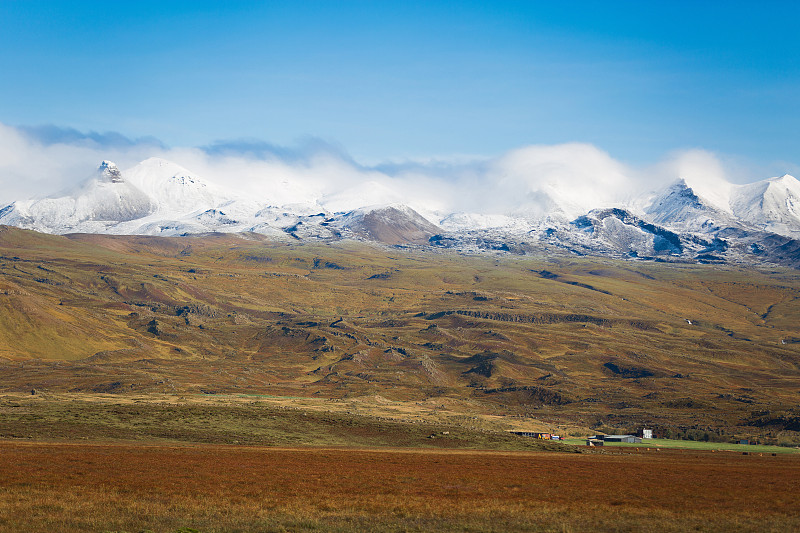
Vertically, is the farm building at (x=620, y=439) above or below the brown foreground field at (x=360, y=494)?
below

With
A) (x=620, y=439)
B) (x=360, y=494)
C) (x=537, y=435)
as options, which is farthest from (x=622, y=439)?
(x=360, y=494)

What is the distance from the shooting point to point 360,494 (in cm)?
4788

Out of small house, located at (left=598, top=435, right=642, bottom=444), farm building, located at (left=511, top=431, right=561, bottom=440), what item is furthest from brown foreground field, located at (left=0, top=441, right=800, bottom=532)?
small house, located at (left=598, top=435, right=642, bottom=444)

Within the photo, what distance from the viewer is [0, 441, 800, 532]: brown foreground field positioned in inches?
1483

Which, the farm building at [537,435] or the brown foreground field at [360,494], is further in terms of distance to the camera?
the farm building at [537,435]

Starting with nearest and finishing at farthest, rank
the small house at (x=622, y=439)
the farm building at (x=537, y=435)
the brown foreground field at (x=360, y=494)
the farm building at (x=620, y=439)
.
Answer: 1. the brown foreground field at (x=360, y=494)
2. the farm building at (x=537, y=435)
3. the small house at (x=622, y=439)
4. the farm building at (x=620, y=439)

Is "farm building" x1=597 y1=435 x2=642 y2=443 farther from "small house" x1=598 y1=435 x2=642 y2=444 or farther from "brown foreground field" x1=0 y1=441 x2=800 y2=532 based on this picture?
"brown foreground field" x1=0 y1=441 x2=800 y2=532

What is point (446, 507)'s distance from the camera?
4312cm

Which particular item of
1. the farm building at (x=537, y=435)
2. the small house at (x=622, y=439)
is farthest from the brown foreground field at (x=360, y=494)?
the small house at (x=622, y=439)

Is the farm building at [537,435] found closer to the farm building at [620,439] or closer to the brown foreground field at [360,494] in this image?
the farm building at [620,439]

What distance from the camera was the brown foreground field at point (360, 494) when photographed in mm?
37656

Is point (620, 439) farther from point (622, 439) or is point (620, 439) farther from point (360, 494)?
point (360, 494)

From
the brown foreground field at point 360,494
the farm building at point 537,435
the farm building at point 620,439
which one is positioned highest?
the brown foreground field at point 360,494

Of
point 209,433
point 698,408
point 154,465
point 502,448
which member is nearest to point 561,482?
point 154,465
